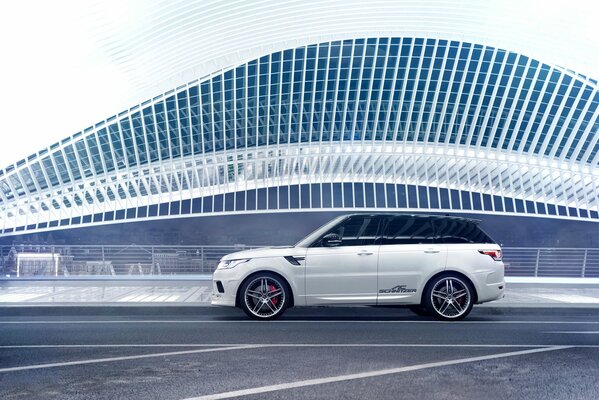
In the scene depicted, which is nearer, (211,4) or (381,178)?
(211,4)

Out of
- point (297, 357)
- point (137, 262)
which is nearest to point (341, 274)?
point (297, 357)

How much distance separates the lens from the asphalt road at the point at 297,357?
218 inches

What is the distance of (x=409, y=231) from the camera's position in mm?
11148

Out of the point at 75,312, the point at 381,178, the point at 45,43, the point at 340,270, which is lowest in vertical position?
the point at 75,312

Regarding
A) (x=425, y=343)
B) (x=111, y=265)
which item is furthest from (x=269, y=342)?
(x=111, y=265)

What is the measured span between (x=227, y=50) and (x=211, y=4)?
3.57 m

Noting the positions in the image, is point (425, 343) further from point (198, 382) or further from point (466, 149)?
point (466, 149)

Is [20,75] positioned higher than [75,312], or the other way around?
[20,75]

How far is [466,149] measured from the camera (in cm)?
5797

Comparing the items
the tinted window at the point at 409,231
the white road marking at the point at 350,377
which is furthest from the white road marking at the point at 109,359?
the tinted window at the point at 409,231

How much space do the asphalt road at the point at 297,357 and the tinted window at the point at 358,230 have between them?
1.35m

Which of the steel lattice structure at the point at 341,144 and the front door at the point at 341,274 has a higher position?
the steel lattice structure at the point at 341,144

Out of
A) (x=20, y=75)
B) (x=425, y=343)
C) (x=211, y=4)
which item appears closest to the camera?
(x=425, y=343)

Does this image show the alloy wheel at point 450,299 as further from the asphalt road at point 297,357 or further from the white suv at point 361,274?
the asphalt road at point 297,357
